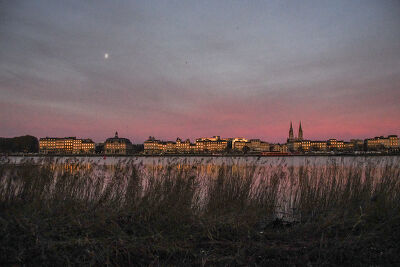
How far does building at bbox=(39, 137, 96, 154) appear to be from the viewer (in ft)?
601

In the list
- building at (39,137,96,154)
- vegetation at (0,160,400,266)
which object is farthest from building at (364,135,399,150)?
vegetation at (0,160,400,266)

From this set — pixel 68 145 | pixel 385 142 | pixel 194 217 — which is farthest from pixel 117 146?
pixel 194 217

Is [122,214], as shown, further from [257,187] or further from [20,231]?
[257,187]

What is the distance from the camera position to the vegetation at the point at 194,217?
410 cm

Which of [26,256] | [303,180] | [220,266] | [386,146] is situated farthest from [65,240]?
[386,146]

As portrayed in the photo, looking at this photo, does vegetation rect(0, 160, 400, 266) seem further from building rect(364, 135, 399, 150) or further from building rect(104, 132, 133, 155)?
building rect(364, 135, 399, 150)

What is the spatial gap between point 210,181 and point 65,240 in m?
3.72

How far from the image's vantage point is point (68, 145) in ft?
613

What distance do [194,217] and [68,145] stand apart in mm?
199415

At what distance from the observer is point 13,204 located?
550 centimetres

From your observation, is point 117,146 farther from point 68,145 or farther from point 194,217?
point 194,217

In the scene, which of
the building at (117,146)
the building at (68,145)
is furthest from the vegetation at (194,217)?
the building at (68,145)

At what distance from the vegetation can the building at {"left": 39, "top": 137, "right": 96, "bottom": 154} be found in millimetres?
187968

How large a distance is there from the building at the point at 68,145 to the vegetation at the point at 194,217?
188 metres
